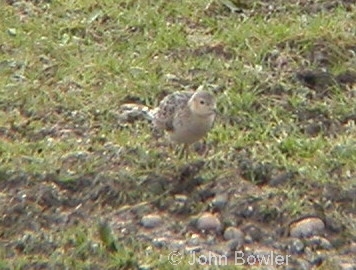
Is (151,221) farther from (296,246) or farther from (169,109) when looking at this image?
(169,109)

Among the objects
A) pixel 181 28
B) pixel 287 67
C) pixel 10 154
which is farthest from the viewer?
pixel 181 28

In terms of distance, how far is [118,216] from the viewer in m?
6.71

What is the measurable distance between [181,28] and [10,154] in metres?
1.87

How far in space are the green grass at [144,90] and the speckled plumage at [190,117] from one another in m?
0.14

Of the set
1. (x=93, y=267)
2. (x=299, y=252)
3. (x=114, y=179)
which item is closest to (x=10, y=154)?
(x=114, y=179)

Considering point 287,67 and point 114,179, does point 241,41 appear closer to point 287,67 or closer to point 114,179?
point 287,67

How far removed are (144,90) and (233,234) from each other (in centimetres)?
171

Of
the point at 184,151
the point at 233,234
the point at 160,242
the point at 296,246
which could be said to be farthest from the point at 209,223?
the point at 184,151

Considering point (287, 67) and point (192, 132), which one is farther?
point (287, 67)

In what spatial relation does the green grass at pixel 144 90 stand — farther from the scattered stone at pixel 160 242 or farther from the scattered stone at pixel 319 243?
the scattered stone at pixel 319 243

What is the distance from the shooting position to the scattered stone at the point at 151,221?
6633mm

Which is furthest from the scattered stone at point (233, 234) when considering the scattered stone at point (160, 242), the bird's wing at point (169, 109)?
the bird's wing at point (169, 109)

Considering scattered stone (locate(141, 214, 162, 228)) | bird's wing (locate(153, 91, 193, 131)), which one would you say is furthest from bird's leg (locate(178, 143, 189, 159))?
scattered stone (locate(141, 214, 162, 228))

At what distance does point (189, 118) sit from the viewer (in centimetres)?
713
